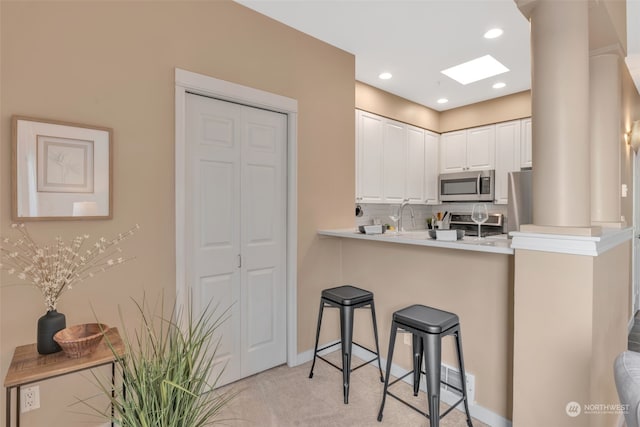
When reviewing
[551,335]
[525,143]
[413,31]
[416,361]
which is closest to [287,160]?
[413,31]

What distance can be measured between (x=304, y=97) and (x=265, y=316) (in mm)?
1892

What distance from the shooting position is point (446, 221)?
16.3 feet

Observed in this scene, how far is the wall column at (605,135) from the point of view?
2523 mm

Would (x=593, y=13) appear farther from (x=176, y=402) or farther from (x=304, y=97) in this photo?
(x=176, y=402)

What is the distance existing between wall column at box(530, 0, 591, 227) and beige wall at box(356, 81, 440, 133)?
7.80ft

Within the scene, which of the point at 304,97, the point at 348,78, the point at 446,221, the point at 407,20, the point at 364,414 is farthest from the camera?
the point at 446,221

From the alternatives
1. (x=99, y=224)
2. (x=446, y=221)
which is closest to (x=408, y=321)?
(x=99, y=224)

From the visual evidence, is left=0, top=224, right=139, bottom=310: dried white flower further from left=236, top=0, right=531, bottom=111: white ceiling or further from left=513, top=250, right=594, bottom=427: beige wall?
left=513, top=250, right=594, bottom=427: beige wall

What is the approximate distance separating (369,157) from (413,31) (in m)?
1.54

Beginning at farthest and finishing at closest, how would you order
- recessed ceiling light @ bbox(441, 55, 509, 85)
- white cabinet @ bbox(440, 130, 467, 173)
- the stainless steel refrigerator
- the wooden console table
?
white cabinet @ bbox(440, 130, 467, 173)
recessed ceiling light @ bbox(441, 55, 509, 85)
the stainless steel refrigerator
the wooden console table

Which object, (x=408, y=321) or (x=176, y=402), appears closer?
(x=176, y=402)

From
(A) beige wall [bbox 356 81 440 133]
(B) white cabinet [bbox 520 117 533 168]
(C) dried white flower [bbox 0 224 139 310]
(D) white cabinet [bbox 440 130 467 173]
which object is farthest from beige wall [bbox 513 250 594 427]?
(D) white cabinet [bbox 440 130 467 173]

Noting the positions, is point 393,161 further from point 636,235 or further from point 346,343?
point 636,235

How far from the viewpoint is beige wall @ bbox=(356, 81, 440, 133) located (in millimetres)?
3963
